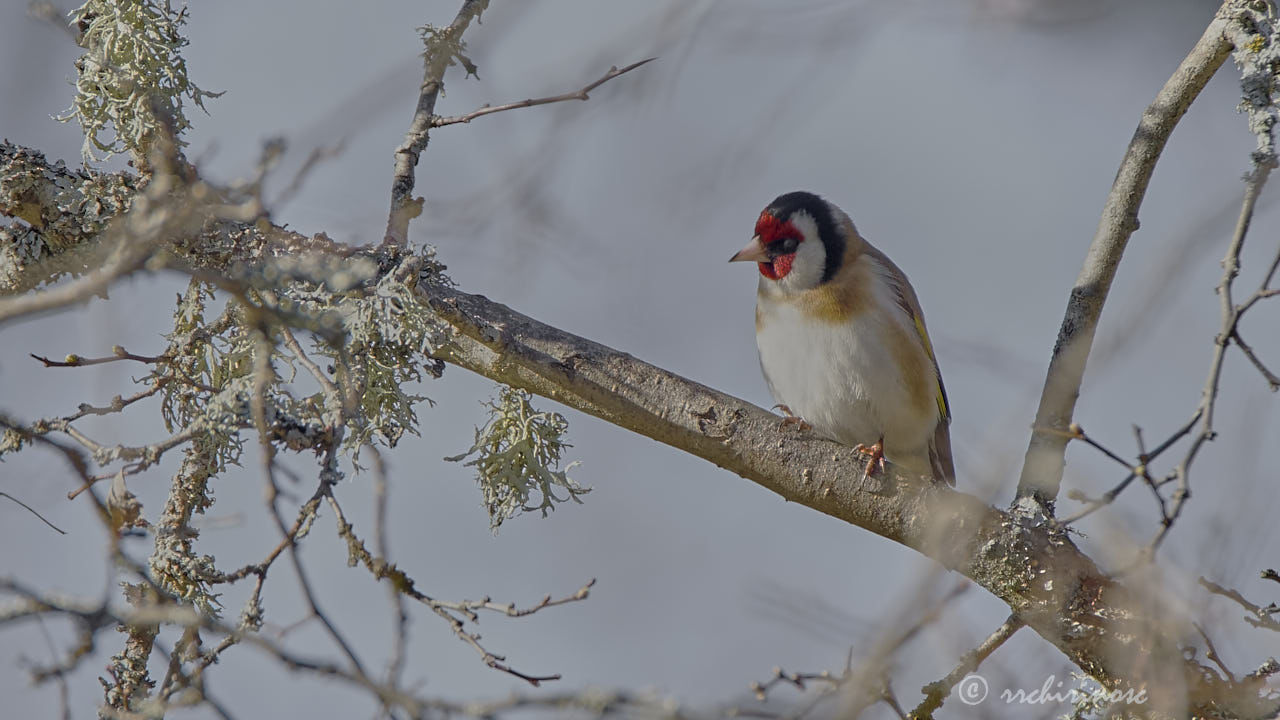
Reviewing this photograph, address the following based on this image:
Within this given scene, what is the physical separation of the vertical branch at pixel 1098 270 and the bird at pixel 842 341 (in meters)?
0.85

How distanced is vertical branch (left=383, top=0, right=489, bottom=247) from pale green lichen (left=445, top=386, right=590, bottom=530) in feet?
1.95

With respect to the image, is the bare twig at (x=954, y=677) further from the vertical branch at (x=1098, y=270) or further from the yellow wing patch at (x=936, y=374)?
the yellow wing patch at (x=936, y=374)

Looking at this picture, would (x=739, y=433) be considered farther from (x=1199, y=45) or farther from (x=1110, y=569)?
(x=1199, y=45)

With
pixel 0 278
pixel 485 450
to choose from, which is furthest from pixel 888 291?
pixel 0 278

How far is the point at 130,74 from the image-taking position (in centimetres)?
279

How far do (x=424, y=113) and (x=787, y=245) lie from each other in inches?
61.4

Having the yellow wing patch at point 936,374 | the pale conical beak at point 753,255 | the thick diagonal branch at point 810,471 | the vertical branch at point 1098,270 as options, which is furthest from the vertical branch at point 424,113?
the yellow wing patch at point 936,374

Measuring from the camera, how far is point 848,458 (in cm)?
286

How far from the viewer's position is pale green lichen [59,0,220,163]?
284cm

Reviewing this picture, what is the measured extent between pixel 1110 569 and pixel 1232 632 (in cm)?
36

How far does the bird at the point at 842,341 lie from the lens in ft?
12.7

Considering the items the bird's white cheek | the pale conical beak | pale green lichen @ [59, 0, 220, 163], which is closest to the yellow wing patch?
the bird's white cheek

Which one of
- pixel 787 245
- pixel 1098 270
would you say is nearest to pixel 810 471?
pixel 1098 270

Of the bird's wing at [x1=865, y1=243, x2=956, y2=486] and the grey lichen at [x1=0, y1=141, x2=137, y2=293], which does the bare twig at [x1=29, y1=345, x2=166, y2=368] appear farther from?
the bird's wing at [x1=865, y1=243, x2=956, y2=486]
